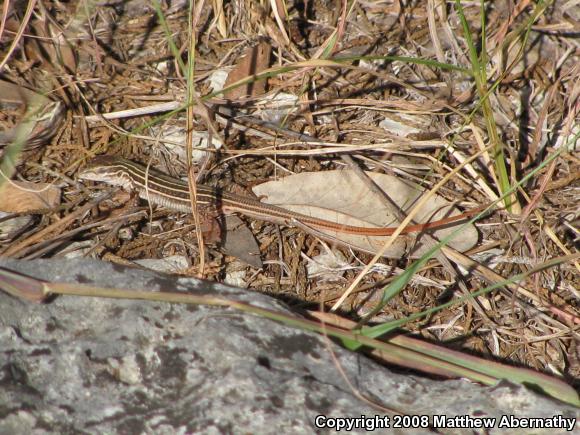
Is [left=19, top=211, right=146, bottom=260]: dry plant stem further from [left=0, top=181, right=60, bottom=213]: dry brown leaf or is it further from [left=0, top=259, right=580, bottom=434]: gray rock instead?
[left=0, top=259, right=580, bottom=434]: gray rock

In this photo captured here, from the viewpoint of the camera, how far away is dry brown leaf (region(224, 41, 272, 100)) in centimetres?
352

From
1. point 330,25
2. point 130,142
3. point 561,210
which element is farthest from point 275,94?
point 561,210

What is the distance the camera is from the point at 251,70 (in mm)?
3533

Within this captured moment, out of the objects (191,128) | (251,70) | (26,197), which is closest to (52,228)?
(26,197)

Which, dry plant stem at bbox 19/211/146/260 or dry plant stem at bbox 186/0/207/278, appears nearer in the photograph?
dry plant stem at bbox 186/0/207/278

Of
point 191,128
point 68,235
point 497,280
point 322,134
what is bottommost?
point 497,280

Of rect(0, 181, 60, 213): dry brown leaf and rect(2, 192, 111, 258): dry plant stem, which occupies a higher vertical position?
rect(0, 181, 60, 213): dry brown leaf

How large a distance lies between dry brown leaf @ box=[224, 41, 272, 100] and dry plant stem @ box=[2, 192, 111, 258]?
0.88 metres

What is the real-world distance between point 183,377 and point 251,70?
1980mm

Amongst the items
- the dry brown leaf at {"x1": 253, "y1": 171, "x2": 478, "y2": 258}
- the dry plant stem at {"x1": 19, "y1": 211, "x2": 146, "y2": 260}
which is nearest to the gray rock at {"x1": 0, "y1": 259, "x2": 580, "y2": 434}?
the dry plant stem at {"x1": 19, "y1": 211, "x2": 146, "y2": 260}

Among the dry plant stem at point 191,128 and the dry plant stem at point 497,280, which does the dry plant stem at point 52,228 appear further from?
the dry plant stem at point 497,280

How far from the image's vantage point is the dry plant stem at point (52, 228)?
2932mm

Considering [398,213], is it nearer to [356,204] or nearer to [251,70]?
[356,204]

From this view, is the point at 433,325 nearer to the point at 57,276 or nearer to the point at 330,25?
the point at 57,276
